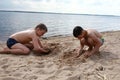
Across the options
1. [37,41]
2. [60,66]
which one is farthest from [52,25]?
[60,66]

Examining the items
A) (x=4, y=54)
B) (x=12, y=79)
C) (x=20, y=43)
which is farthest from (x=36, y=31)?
(x=12, y=79)

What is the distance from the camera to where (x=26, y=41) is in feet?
25.5

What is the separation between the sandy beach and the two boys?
22cm

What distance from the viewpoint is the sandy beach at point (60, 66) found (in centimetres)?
532

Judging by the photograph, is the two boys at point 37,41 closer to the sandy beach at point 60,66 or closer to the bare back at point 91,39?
the bare back at point 91,39

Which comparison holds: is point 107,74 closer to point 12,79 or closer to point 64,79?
point 64,79

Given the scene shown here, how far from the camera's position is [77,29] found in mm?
6254

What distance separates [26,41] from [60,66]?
215cm

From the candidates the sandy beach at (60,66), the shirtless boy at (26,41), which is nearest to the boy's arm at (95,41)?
the sandy beach at (60,66)

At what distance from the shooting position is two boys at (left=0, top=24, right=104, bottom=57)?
6.81 meters

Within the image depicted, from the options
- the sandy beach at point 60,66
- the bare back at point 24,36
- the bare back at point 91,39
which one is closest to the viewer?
the sandy beach at point 60,66

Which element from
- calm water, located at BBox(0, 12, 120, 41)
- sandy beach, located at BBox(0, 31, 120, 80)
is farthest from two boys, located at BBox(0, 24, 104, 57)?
calm water, located at BBox(0, 12, 120, 41)

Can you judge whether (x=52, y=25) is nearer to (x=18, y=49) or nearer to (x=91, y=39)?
(x=18, y=49)

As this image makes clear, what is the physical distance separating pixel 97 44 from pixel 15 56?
2548 millimetres
